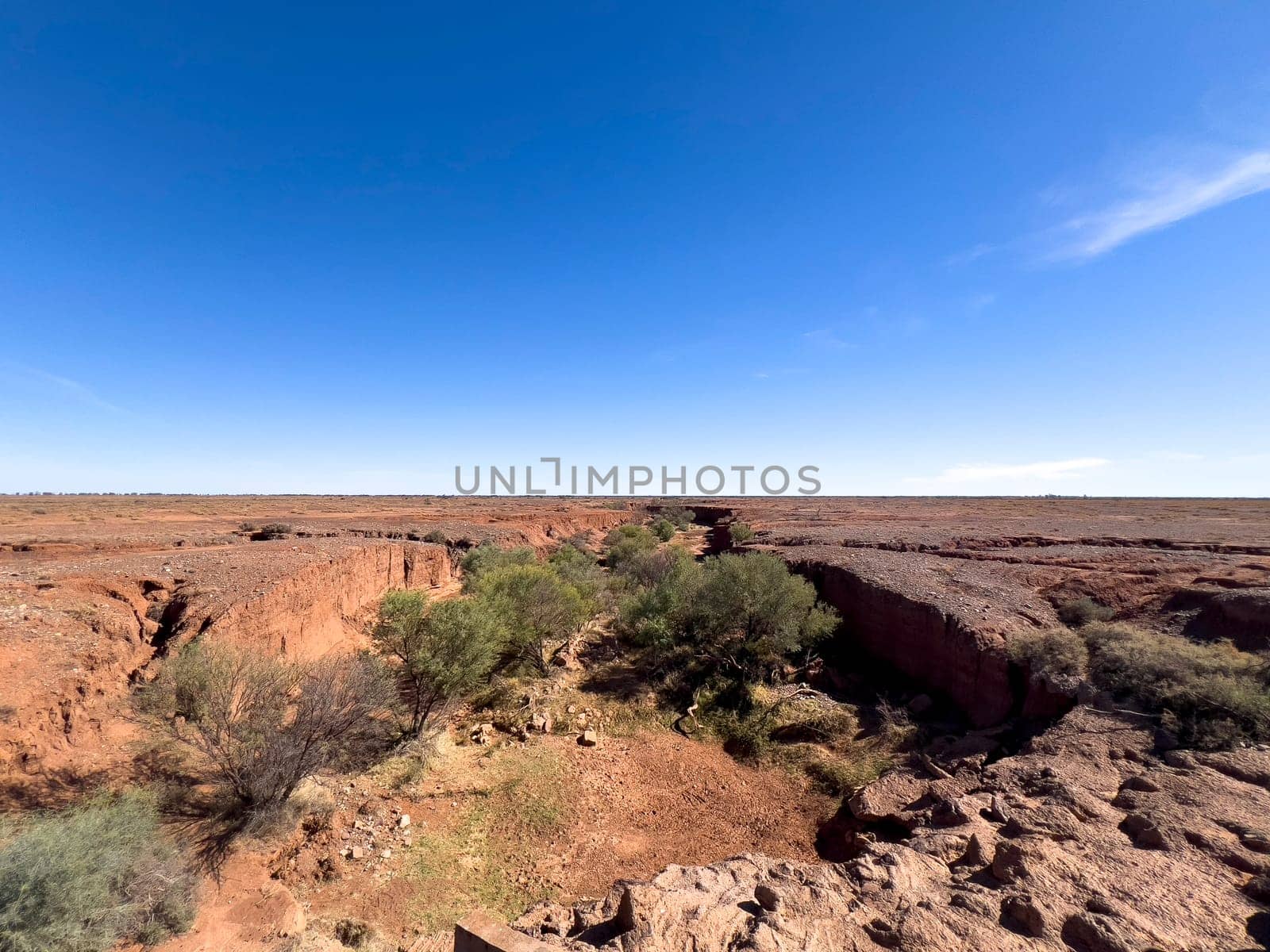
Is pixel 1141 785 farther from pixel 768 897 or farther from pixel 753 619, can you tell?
pixel 753 619

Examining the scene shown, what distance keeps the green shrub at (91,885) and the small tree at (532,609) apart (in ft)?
25.0

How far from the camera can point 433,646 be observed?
35.4 feet

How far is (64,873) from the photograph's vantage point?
15.7 ft

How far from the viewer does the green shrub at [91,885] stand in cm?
454

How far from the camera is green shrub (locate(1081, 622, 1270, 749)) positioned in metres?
7.17

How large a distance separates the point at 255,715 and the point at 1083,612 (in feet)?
59.9

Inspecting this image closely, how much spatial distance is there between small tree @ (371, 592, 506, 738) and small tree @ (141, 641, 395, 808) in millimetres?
1537

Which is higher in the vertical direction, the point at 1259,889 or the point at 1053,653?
the point at 1053,653

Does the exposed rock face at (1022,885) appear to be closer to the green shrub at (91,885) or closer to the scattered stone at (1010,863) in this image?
the scattered stone at (1010,863)

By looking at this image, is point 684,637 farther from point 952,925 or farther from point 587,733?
point 952,925

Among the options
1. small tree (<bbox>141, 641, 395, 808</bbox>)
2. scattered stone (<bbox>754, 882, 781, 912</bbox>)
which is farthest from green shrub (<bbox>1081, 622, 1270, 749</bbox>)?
small tree (<bbox>141, 641, 395, 808</bbox>)

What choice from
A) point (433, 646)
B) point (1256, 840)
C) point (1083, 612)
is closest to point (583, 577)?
point (433, 646)

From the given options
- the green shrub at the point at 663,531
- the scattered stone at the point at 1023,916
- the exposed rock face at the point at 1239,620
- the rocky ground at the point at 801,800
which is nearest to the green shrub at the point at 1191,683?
the rocky ground at the point at 801,800

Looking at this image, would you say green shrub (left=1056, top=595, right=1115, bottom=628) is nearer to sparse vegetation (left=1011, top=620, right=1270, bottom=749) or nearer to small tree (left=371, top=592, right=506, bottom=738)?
sparse vegetation (left=1011, top=620, right=1270, bottom=749)
